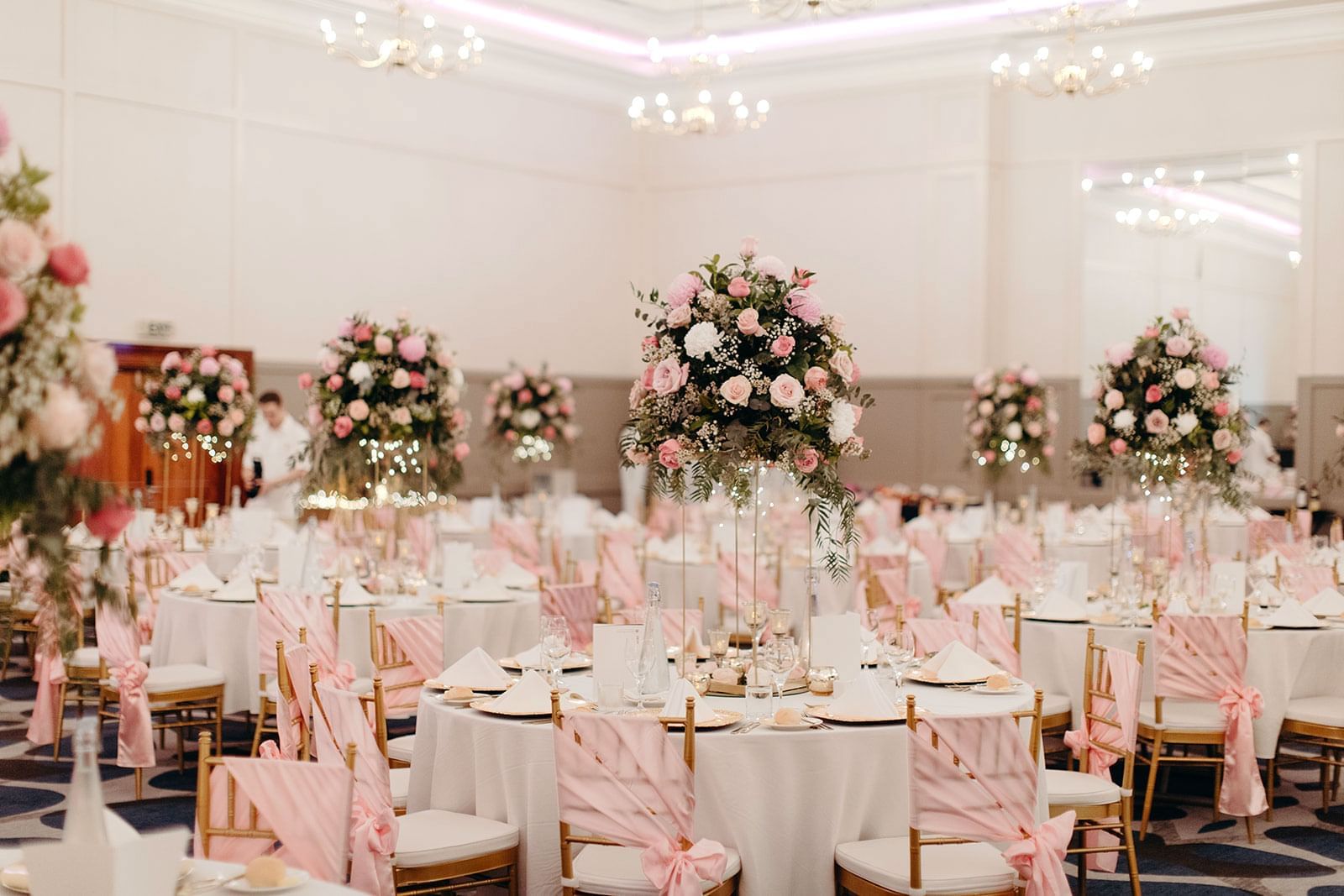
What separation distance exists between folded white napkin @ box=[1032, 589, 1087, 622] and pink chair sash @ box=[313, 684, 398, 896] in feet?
11.5

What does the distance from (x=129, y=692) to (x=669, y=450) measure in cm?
312

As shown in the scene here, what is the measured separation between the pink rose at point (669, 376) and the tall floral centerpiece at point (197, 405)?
5235 mm

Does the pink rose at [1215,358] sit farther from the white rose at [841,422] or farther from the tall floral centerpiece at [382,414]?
the tall floral centerpiece at [382,414]

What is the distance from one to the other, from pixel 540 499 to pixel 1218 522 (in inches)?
217

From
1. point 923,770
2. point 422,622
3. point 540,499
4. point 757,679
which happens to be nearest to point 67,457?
point 923,770

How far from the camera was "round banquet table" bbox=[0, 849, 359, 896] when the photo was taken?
2.64 m

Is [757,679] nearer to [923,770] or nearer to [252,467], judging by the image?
[923,770]

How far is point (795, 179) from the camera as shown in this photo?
15.8 metres

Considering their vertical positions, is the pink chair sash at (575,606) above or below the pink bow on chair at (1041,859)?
above

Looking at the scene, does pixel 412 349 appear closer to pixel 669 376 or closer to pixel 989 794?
pixel 669 376

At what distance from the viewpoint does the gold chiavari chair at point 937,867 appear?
3684 mm

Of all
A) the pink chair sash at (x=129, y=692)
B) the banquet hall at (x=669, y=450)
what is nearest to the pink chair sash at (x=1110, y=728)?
the banquet hall at (x=669, y=450)

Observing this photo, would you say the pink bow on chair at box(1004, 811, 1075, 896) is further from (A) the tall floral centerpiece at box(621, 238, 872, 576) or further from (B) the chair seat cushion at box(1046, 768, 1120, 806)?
(A) the tall floral centerpiece at box(621, 238, 872, 576)

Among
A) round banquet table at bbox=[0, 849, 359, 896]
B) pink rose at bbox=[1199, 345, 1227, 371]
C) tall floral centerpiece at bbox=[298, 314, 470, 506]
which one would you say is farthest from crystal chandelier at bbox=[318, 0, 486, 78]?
round banquet table at bbox=[0, 849, 359, 896]
